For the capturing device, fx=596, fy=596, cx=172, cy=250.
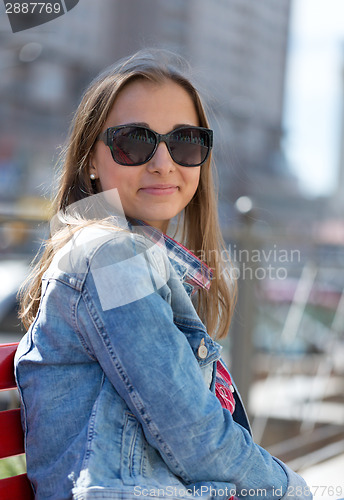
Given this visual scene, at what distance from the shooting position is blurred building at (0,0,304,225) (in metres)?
40.8

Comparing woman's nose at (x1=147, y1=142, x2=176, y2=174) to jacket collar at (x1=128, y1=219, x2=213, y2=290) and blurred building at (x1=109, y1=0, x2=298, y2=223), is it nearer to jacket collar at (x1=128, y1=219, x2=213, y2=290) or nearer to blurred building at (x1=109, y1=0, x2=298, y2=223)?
jacket collar at (x1=128, y1=219, x2=213, y2=290)

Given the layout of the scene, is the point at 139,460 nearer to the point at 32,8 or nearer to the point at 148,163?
the point at 148,163

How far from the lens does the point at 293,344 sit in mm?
5164

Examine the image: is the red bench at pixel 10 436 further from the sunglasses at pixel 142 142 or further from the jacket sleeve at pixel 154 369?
the sunglasses at pixel 142 142

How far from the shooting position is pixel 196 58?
43312 mm

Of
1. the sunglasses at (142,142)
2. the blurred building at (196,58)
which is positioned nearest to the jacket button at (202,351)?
the sunglasses at (142,142)

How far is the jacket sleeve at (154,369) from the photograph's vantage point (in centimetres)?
117

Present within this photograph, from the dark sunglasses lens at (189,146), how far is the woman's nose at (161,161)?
0.06 ft

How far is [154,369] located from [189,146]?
690 mm

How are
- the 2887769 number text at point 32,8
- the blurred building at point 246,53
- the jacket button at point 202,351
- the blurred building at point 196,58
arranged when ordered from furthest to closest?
the blurred building at point 246,53 → the blurred building at point 196,58 → the 2887769 number text at point 32,8 → the jacket button at point 202,351

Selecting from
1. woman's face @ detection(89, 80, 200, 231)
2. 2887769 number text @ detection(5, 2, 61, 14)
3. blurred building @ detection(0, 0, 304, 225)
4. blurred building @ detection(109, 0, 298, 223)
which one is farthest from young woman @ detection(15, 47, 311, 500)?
blurred building @ detection(109, 0, 298, 223)

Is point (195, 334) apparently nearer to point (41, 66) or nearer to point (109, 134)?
point (109, 134)

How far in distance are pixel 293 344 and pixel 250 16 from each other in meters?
71.4

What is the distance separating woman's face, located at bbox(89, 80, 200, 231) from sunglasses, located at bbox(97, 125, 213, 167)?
0.06ft
